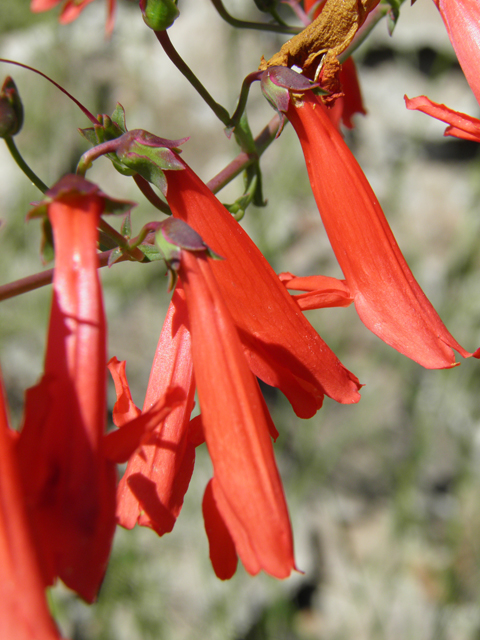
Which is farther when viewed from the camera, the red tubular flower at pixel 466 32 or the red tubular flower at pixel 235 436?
the red tubular flower at pixel 466 32

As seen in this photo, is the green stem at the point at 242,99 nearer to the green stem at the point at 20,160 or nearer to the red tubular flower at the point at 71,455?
the green stem at the point at 20,160

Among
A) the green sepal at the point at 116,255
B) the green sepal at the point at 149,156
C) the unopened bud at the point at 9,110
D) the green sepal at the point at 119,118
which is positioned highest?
the unopened bud at the point at 9,110

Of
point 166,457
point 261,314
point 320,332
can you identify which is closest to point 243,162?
point 261,314

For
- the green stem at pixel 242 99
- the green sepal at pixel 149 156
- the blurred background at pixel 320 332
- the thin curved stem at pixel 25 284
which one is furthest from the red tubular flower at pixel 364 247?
the blurred background at pixel 320 332

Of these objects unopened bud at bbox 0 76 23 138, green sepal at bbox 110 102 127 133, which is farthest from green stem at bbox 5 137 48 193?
green sepal at bbox 110 102 127 133

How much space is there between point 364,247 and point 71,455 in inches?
19.7

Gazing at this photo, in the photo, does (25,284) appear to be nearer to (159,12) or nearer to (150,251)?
(150,251)

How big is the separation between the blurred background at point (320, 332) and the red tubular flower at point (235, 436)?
2339 mm

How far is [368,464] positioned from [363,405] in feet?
1.43

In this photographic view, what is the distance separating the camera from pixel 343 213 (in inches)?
32.2

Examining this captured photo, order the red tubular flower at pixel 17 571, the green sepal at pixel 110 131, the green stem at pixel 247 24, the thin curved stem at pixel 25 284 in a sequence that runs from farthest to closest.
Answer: the green stem at pixel 247 24, the green sepal at pixel 110 131, the thin curved stem at pixel 25 284, the red tubular flower at pixel 17 571

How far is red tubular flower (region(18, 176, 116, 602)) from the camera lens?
53 centimetres

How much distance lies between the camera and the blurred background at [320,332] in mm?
2986

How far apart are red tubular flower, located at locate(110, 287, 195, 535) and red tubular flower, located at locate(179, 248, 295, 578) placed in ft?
0.42
